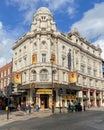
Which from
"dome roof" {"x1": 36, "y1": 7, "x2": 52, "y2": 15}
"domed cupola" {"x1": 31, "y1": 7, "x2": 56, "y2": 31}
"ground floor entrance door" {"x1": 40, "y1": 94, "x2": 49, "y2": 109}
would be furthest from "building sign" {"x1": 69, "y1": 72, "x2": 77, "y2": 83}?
"dome roof" {"x1": 36, "y1": 7, "x2": 52, "y2": 15}

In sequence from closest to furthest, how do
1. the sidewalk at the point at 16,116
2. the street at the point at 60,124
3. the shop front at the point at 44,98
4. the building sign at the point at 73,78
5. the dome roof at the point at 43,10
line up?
the street at the point at 60,124, the sidewalk at the point at 16,116, the shop front at the point at 44,98, the dome roof at the point at 43,10, the building sign at the point at 73,78

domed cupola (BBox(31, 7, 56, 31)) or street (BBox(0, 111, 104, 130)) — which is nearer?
street (BBox(0, 111, 104, 130))

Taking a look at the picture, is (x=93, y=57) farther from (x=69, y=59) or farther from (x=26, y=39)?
(x=26, y=39)

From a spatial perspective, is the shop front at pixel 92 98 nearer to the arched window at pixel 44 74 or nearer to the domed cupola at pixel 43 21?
the arched window at pixel 44 74

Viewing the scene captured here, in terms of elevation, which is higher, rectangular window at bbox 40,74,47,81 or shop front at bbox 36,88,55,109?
rectangular window at bbox 40,74,47,81

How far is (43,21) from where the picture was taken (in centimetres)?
4697

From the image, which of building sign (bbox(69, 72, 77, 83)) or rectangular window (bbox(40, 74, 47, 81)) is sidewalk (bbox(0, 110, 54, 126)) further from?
building sign (bbox(69, 72, 77, 83))

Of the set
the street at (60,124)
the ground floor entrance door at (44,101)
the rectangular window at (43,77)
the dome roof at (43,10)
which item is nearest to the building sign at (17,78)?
the rectangular window at (43,77)

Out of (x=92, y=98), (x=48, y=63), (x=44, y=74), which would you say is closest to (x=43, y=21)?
(x=48, y=63)

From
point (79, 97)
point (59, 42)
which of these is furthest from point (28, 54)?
point (79, 97)

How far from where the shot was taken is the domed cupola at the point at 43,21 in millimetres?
46375

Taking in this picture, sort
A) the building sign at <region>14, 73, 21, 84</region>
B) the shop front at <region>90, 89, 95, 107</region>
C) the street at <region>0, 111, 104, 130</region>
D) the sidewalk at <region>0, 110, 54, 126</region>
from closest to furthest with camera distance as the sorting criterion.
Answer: the street at <region>0, 111, 104, 130</region> → the sidewalk at <region>0, 110, 54, 126</region> → the building sign at <region>14, 73, 21, 84</region> → the shop front at <region>90, 89, 95, 107</region>

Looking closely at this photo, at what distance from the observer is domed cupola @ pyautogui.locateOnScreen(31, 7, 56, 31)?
152 feet

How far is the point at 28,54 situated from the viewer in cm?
4719
